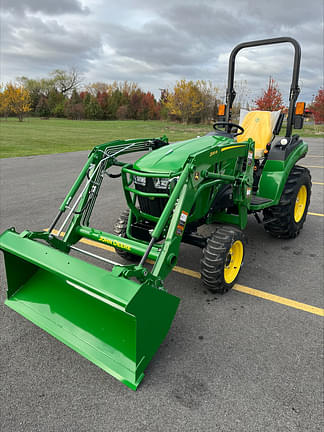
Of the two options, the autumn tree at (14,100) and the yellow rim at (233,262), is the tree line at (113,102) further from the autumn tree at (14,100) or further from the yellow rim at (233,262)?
the yellow rim at (233,262)

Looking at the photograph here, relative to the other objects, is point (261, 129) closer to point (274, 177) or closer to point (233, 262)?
point (274, 177)

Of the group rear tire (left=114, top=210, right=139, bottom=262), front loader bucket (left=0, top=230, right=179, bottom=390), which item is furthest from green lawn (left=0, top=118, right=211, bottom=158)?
front loader bucket (left=0, top=230, right=179, bottom=390)

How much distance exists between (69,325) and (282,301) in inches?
79.2

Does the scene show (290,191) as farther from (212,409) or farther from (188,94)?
(188,94)

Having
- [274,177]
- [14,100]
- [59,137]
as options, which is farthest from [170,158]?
[14,100]

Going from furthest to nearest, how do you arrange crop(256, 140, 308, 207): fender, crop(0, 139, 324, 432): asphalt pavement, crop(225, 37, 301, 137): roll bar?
crop(225, 37, 301, 137): roll bar → crop(256, 140, 308, 207): fender → crop(0, 139, 324, 432): asphalt pavement

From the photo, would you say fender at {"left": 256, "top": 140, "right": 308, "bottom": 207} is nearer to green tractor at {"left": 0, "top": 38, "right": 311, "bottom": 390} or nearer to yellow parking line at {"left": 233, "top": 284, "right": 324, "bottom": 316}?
green tractor at {"left": 0, "top": 38, "right": 311, "bottom": 390}

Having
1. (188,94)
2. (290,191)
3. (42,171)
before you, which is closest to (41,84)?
(188,94)

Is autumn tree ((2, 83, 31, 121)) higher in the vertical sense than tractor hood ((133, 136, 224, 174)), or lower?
higher

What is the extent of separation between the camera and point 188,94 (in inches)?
1693

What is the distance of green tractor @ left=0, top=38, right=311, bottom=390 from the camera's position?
89.7 inches

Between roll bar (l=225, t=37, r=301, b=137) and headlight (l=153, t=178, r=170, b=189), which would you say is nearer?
headlight (l=153, t=178, r=170, b=189)

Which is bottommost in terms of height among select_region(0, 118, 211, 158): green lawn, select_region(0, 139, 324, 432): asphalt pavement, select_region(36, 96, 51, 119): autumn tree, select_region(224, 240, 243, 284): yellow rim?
select_region(0, 139, 324, 432): asphalt pavement

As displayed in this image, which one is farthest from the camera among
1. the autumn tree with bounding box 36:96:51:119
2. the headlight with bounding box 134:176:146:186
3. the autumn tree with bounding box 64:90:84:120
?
the autumn tree with bounding box 36:96:51:119
